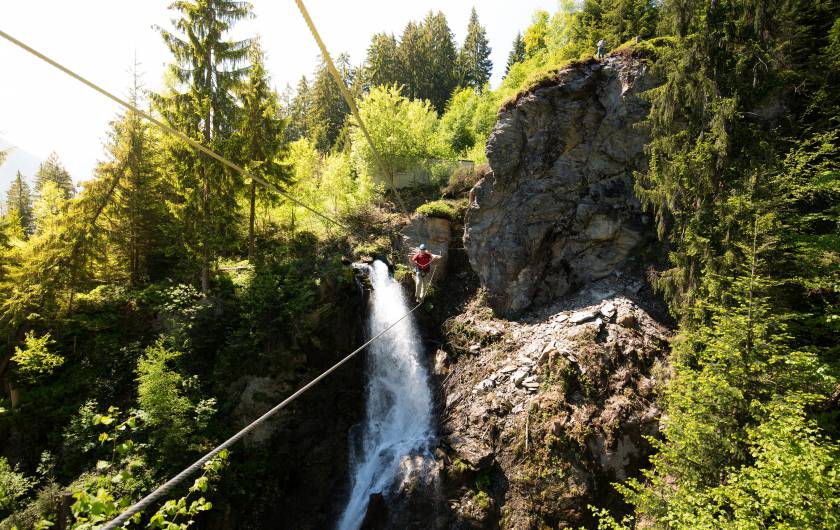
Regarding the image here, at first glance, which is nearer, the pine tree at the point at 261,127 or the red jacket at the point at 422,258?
the red jacket at the point at 422,258

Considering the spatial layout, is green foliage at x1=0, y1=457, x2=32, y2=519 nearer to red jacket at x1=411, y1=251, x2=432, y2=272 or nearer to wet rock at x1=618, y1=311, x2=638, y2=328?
red jacket at x1=411, y1=251, x2=432, y2=272

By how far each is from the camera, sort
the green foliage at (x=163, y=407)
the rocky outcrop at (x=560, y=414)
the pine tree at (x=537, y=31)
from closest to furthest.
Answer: the rocky outcrop at (x=560, y=414) < the green foliage at (x=163, y=407) < the pine tree at (x=537, y=31)

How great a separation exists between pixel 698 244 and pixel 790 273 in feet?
5.44

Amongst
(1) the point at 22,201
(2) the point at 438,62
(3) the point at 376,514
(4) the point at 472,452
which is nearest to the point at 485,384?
(4) the point at 472,452

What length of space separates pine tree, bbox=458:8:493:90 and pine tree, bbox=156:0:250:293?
30472 mm

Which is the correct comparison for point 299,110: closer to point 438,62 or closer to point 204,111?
point 438,62

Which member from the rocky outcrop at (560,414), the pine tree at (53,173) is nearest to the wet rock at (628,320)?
the rocky outcrop at (560,414)

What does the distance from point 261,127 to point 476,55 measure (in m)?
32.7

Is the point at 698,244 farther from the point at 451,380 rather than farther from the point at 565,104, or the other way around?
the point at 451,380

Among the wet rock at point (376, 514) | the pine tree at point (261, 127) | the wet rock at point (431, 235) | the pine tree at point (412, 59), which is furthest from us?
the pine tree at point (412, 59)

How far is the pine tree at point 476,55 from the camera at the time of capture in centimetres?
3984

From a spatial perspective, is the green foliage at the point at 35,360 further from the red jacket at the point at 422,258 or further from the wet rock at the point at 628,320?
the wet rock at the point at 628,320

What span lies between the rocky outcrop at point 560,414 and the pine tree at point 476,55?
3484cm

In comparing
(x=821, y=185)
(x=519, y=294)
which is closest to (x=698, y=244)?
(x=821, y=185)
